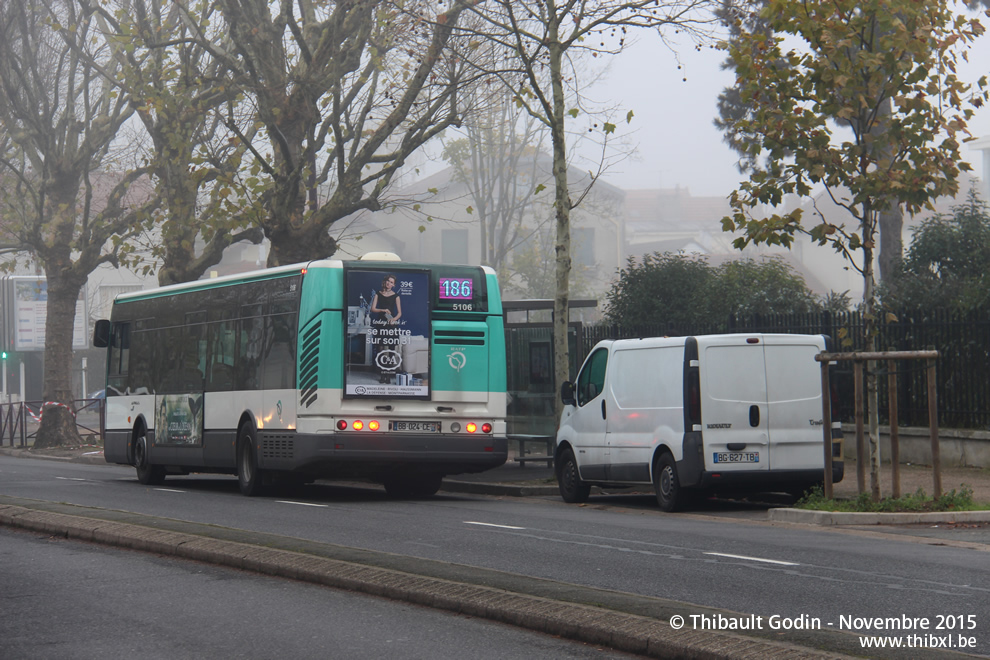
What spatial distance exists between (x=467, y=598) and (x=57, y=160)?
30806 mm

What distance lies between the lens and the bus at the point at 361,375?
16.2 meters

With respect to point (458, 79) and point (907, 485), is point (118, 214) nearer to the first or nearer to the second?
point (458, 79)

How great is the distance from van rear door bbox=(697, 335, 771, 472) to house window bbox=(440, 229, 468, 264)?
61382 mm

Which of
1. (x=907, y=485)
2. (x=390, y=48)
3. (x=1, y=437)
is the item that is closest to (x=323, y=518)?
(x=907, y=485)

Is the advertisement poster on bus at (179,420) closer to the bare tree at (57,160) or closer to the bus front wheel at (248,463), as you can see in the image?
the bus front wheel at (248,463)

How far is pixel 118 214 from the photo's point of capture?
34656 mm

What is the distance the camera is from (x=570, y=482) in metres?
17.3

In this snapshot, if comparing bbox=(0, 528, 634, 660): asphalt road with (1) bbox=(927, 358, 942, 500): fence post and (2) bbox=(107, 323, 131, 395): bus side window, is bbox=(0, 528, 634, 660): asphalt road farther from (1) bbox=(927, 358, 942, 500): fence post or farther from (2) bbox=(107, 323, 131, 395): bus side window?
(2) bbox=(107, 323, 131, 395): bus side window

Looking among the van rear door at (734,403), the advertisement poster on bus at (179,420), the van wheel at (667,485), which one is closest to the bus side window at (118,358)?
the advertisement poster on bus at (179,420)

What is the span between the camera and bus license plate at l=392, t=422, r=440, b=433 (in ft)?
54.0

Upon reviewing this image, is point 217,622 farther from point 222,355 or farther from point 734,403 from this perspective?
point 222,355

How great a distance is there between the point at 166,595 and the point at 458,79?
15628 mm

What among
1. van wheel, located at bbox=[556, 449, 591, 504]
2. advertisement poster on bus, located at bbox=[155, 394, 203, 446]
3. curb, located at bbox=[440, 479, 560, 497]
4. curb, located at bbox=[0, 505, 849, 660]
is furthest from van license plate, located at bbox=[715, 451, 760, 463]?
advertisement poster on bus, located at bbox=[155, 394, 203, 446]

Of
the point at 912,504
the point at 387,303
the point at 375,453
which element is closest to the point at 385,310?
the point at 387,303
